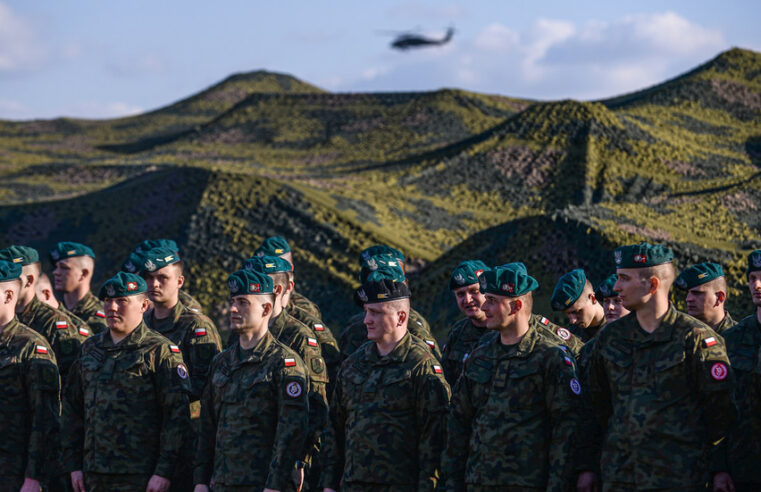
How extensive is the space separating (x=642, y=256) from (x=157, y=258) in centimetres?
520

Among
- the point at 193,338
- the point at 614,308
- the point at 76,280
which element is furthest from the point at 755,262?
the point at 76,280

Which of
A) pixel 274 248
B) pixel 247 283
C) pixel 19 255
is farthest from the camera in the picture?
pixel 274 248

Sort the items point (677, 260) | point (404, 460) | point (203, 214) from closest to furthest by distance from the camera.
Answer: point (404, 460) < point (677, 260) < point (203, 214)

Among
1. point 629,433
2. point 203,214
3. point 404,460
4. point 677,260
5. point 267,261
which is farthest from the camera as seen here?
point 203,214

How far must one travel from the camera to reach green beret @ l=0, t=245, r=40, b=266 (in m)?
9.45

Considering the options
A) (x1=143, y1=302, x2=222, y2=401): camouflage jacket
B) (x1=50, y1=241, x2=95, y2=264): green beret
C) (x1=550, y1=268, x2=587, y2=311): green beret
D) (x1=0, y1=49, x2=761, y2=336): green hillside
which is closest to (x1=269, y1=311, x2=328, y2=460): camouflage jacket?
(x1=143, y1=302, x2=222, y2=401): camouflage jacket

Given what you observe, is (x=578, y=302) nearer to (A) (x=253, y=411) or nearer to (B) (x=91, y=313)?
(A) (x=253, y=411)

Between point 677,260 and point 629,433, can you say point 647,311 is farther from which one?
point 677,260

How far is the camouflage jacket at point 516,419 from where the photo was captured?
5975 mm

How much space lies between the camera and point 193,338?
351 inches

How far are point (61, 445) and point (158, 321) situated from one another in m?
1.84

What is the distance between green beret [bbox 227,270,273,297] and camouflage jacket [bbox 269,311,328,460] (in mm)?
949

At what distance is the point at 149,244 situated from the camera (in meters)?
10.5

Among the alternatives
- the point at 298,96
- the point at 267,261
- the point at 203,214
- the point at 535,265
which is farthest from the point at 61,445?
the point at 298,96
